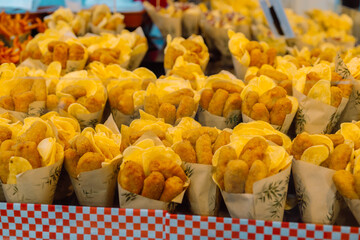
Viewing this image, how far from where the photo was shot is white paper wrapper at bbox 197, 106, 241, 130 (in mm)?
1955

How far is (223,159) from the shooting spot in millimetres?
1431

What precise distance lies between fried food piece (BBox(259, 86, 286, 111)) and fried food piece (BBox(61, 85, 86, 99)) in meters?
0.81

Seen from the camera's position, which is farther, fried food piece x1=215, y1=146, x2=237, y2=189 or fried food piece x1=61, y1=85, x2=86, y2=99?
fried food piece x1=61, y1=85, x2=86, y2=99

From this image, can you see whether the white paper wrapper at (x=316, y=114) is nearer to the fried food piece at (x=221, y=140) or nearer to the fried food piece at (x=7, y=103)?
the fried food piece at (x=221, y=140)

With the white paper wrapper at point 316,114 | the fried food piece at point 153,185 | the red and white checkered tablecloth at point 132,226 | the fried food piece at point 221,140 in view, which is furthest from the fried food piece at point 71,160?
the white paper wrapper at point 316,114

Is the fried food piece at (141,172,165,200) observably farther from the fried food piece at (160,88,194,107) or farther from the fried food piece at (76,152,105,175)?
the fried food piece at (160,88,194,107)

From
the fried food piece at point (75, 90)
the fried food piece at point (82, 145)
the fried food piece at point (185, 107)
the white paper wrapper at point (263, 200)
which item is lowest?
the white paper wrapper at point (263, 200)

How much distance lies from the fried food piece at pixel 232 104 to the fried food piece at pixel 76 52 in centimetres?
99

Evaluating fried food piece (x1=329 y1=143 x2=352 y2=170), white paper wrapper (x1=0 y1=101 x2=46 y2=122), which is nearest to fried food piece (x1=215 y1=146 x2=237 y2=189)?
fried food piece (x1=329 y1=143 x2=352 y2=170)

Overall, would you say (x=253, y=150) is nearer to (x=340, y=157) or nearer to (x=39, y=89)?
(x=340, y=157)

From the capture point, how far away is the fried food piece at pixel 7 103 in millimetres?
1906

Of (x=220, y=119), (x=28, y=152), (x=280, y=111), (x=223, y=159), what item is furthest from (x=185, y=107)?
(x=28, y=152)

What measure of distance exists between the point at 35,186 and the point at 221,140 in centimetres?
66

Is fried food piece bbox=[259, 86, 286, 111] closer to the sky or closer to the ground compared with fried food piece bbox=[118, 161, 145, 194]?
closer to the sky
